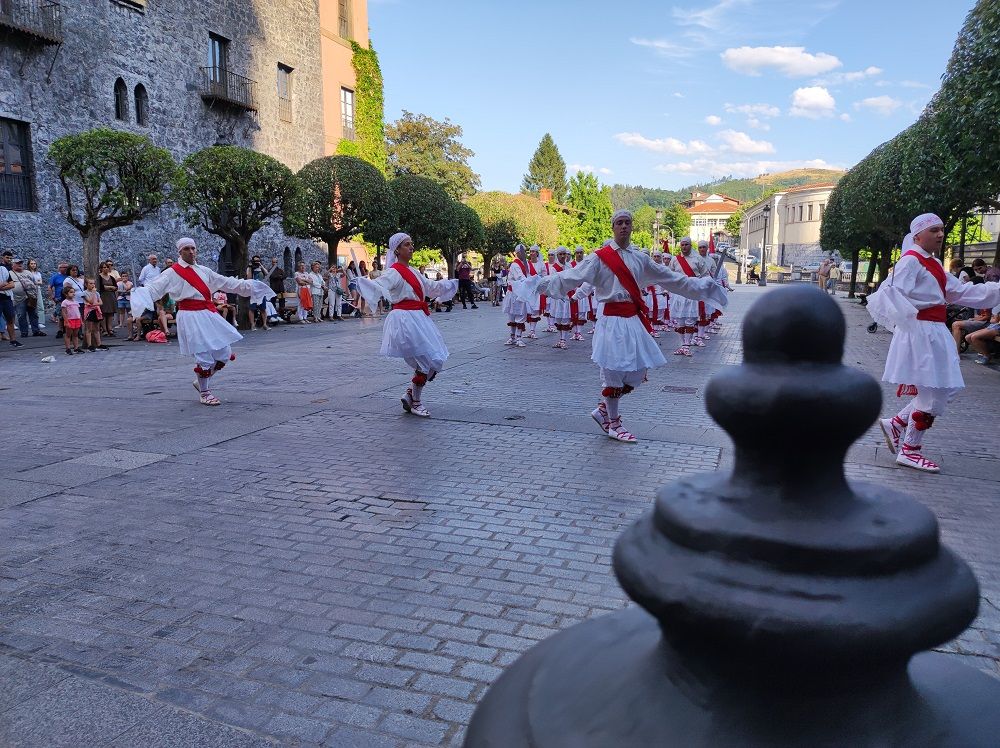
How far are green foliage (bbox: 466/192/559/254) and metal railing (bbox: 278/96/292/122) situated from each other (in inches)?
601

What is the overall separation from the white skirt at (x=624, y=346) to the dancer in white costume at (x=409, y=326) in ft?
6.37

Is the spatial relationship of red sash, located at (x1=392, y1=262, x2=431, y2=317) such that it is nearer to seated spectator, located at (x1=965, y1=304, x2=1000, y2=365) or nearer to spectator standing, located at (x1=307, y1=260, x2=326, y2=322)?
seated spectator, located at (x1=965, y1=304, x2=1000, y2=365)

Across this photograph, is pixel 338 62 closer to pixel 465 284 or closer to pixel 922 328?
pixel 465 284

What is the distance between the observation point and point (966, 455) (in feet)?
21.7

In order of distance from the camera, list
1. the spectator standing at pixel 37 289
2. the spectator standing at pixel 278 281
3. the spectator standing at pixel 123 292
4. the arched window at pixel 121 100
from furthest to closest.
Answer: the arched window at pixel 121 100 < the spectator standing at pixel 278 281 < the spectator standing at pixel 123 292 < the spectator standing at pixel 37 289

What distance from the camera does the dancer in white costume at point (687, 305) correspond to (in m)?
14.7

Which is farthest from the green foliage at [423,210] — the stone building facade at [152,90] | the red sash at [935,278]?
the red sash at [935,278]

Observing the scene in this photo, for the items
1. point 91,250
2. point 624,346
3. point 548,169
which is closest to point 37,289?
point 91,250

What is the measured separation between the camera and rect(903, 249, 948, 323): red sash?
609 cm

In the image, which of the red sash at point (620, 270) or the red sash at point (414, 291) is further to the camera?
the red sash at point (414, 291)

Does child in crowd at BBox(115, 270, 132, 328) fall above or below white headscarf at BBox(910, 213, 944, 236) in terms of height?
below

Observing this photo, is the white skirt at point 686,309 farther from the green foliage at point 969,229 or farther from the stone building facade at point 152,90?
the stone building facade at point 152,90

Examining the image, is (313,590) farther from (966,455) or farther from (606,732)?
(966,455)

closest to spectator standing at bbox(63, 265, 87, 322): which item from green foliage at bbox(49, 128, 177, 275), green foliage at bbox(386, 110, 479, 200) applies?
green foliage at bbox(49, 128, 177, 275)
